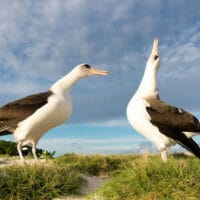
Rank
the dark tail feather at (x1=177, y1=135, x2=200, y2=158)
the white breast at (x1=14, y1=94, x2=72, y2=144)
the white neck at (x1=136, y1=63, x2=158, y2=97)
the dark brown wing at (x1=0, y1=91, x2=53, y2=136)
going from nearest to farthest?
the white breast at (x1=14, y1=94, x2=72, y2=144) → the dark tail feather at (x1=177, y1=135, x2=200, y2=158) → the dark brown wing at (x1=0, y1=91, x2=53, y2=136) → the white neck at (x1=136, y1=63, x2=158, y2=97)

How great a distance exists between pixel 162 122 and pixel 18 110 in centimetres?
305

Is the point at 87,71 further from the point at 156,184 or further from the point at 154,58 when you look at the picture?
the point at 156,184

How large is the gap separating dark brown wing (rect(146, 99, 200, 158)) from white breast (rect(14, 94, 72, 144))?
5.89 feet

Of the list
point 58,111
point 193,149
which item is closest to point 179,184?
point 193,149

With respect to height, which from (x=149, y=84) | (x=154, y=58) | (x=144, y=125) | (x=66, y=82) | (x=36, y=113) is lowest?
(x=144, y=125)

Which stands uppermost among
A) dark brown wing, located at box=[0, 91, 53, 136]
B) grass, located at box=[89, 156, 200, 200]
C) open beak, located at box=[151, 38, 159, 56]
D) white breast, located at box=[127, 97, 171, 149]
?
open beak, located at box=[151, 38, 159, 56]

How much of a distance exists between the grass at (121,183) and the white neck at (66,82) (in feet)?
6.60

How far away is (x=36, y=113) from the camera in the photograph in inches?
369

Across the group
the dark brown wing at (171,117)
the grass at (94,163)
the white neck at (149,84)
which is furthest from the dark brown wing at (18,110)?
the dark brown wing at (171,117)

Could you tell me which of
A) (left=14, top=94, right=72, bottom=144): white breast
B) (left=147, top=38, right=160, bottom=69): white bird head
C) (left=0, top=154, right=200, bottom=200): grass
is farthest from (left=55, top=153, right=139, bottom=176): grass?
(left=147, top=38, right=160, bottom=69): white bird head

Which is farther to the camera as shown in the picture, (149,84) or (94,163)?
(94,163)

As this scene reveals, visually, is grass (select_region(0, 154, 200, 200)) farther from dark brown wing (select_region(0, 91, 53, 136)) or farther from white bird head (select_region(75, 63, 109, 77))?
white bird head (select_region(75, 63, 109, 77))

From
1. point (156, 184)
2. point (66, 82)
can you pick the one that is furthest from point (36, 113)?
point (156, 184)

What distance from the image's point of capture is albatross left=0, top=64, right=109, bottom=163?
9383 mm
